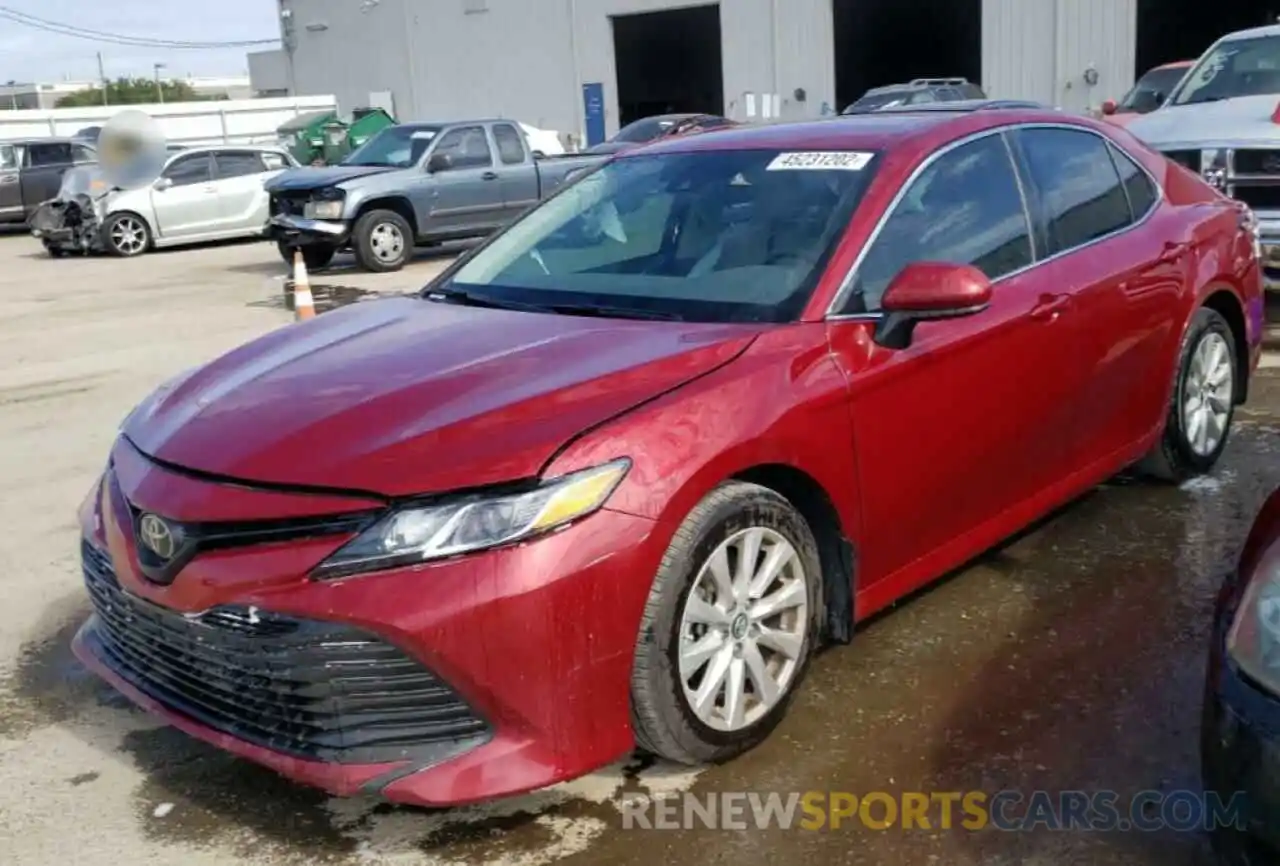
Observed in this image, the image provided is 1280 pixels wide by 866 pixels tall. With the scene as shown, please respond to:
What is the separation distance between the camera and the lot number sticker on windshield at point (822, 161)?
4109mm

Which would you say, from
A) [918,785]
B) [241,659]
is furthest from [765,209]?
[241,659]

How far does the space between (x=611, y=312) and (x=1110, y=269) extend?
195 cm

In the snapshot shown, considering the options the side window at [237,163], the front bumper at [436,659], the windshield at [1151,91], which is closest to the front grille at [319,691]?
the front bumper at [436,659]

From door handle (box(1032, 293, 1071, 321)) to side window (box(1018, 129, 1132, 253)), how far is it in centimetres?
21

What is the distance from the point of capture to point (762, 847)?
311cm

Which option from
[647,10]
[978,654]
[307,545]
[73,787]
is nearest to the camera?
[307,545]

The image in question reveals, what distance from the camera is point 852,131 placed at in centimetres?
437

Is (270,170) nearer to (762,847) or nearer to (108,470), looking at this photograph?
(108,470)

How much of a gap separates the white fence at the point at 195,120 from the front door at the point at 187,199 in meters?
13.2

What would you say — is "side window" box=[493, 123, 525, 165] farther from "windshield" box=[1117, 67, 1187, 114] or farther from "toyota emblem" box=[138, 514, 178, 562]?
"toyota emblem" box=[138, 514, 178, 562]

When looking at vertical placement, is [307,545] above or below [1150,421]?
above

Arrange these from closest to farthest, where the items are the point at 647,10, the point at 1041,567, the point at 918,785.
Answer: the point at 918,785, the point at 1041,567, the point at 647,10

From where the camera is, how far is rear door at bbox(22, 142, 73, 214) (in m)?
23.7

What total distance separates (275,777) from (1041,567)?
9.04 ft
